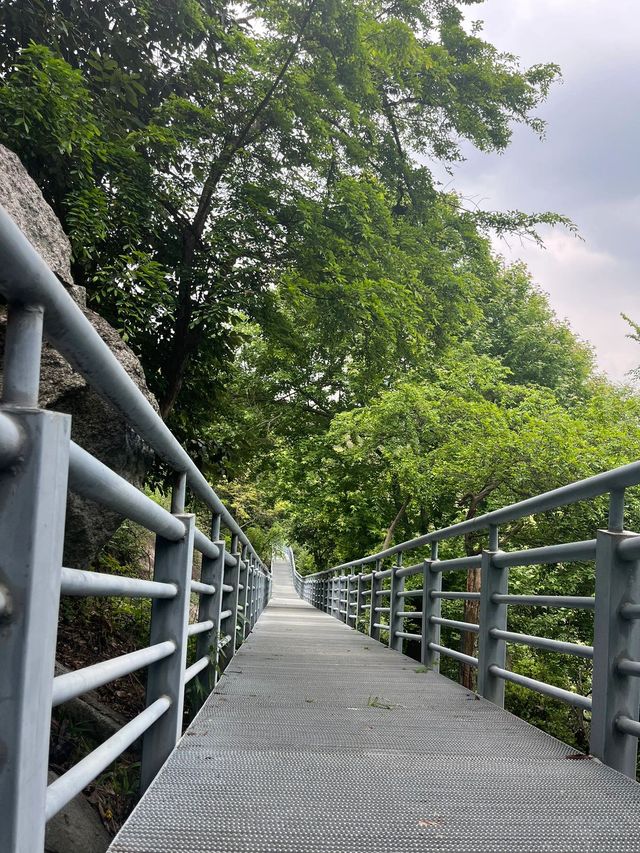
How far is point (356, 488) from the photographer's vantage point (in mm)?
19875

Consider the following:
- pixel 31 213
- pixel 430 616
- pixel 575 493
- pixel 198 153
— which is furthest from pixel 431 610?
pixel 198 153

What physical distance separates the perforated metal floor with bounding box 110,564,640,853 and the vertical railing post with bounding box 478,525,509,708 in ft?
0.54

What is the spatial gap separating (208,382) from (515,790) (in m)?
7.28

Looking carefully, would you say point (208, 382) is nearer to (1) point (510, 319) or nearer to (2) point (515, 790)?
(2) point (515, 790)

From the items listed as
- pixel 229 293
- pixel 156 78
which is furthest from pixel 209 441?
pixel 156 78

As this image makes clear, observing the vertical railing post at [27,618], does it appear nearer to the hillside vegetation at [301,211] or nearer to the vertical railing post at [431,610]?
the vertical railing post at [431,610]

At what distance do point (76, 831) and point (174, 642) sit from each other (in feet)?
4.48

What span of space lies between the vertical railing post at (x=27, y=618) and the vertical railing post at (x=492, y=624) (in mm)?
3247

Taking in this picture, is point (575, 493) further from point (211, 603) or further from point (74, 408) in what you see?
point (74, 408)

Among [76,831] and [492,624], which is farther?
[492,624]

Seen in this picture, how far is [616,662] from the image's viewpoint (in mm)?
2736

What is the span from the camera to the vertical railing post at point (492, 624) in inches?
164

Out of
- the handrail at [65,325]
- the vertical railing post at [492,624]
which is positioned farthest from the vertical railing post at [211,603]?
the handrail at [65,325]

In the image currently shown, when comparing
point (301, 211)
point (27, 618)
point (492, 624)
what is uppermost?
point (301, 211)
